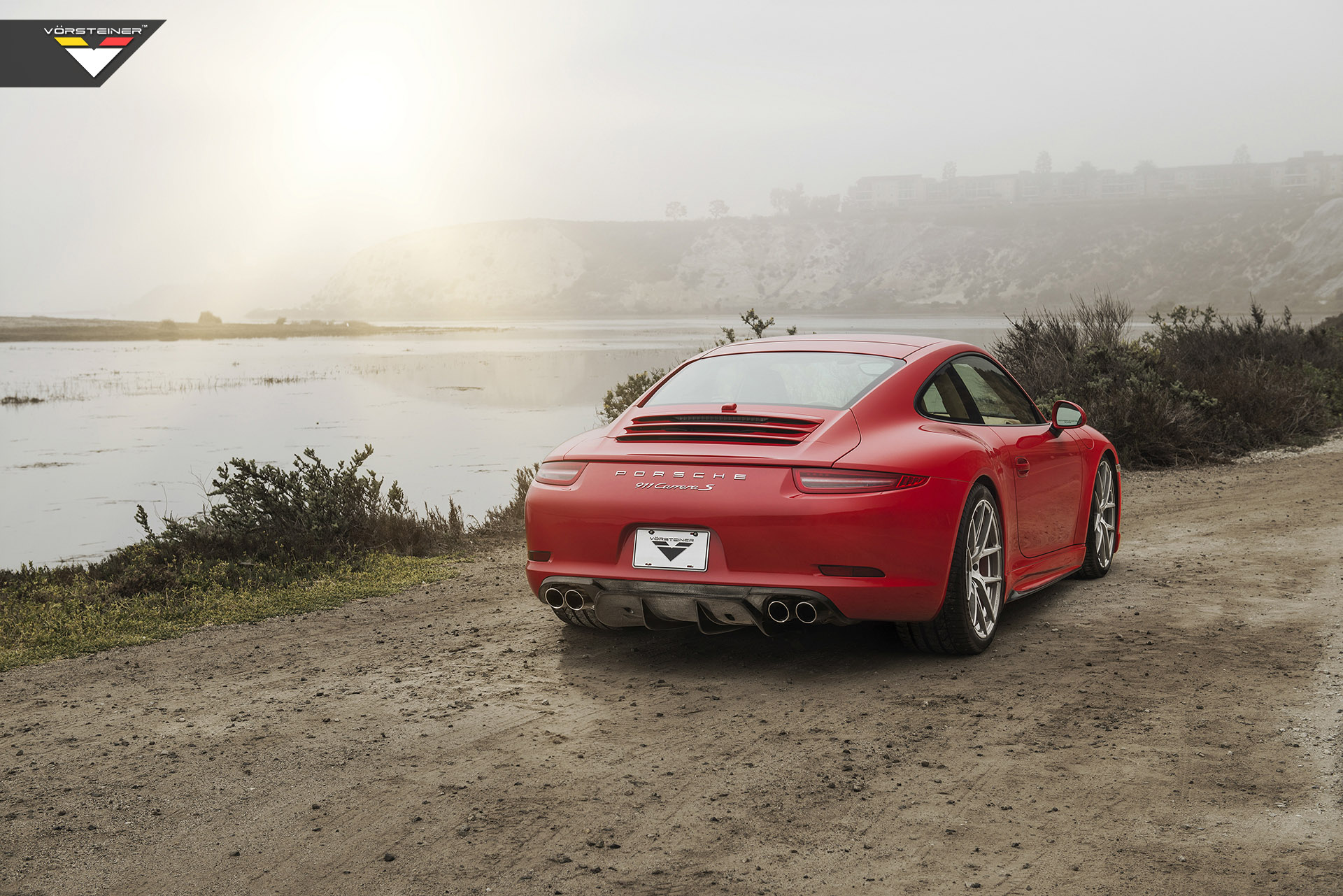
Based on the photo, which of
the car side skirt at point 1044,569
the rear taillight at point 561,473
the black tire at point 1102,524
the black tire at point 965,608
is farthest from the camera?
the black tire at point 1102,524

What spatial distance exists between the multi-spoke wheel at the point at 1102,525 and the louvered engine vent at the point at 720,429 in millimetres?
2867

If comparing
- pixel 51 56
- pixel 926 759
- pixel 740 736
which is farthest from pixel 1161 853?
pixel 51 56

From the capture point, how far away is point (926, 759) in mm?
4125

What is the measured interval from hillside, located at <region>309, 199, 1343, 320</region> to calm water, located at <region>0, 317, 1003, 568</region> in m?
79.4

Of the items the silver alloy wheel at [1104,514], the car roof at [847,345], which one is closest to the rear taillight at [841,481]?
the car roof at [847,345]

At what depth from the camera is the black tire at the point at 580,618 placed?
18.6 feet

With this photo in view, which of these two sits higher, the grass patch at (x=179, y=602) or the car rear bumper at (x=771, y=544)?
the car rear bumper at (x=771, y=544)

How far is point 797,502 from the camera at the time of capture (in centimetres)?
484

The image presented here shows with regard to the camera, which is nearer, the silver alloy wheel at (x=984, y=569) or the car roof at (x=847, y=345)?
the silver alloy wheel at (x=984, y=569)

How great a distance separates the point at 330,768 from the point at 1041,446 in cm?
410

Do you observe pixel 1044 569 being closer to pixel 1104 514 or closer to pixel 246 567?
pixel 1104 514

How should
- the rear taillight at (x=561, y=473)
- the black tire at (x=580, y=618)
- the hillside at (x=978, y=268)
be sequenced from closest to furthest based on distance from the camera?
the rear taillight at (x=561, y=473) < the black tire at (x=580, y=618) < the hillside at (x=978, y=268)

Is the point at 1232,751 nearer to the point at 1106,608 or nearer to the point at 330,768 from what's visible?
the point at 1106,608

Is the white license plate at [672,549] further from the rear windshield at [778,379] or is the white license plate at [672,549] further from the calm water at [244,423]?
the calm water at [244,423]
